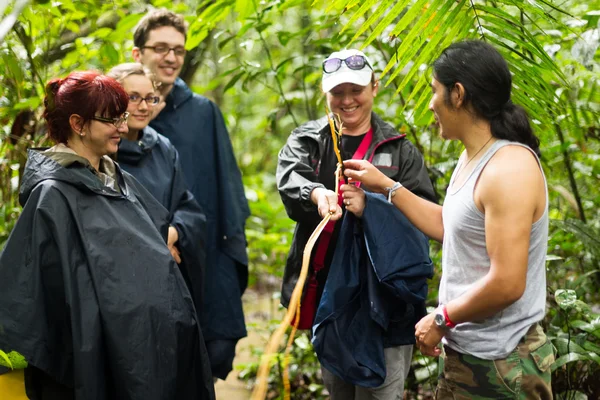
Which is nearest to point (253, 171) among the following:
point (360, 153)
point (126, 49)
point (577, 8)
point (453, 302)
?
point (126, 49)

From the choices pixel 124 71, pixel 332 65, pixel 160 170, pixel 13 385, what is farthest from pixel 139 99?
pixel 13 385

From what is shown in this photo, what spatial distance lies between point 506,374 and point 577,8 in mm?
3542

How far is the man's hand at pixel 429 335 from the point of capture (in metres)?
2.33

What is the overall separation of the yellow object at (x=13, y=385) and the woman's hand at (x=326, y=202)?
4.56 ft

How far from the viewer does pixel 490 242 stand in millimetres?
2104

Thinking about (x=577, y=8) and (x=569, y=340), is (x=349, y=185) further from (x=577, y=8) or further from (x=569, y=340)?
(x=577, y=8)

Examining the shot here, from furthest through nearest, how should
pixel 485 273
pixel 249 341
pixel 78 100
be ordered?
1. pixel 249 341
2. pixel 78 100
3. pixel 485 273

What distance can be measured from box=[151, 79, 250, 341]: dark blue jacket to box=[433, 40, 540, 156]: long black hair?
6.87 feet

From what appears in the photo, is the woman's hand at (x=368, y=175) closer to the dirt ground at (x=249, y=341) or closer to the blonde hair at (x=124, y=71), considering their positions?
the blonde hair at (x=124, y=71)

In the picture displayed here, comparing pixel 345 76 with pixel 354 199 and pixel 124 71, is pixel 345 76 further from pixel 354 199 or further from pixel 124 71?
pixel 124 71

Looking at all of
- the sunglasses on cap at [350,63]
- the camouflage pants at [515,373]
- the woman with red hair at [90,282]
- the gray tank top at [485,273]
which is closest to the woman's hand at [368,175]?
the gray tank top at [485,273]

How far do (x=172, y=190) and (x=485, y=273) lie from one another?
1.92 metres

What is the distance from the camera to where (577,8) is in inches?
187

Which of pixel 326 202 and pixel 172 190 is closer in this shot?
pixel 326 202
